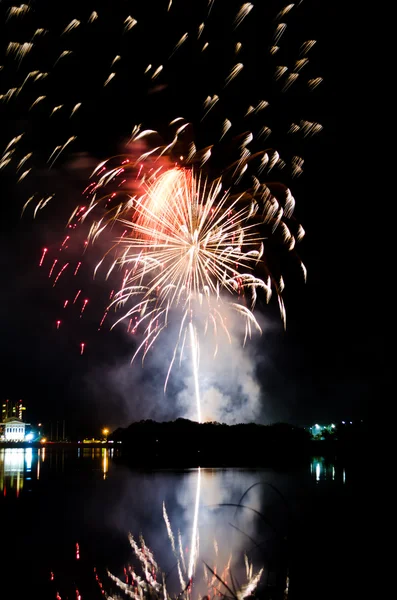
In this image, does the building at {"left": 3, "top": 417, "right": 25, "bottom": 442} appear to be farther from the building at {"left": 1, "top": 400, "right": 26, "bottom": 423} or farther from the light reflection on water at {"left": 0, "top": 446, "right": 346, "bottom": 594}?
the light reflection on water at {"left": 0, "top": 446, "right": 346, "bottom": 594}

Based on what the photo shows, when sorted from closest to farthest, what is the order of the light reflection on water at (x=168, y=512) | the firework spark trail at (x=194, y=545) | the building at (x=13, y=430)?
the firework spark trail at (x=194, y=545) < the light reflection on water at (x=168, y=512) < the building at (x=13, y=430)

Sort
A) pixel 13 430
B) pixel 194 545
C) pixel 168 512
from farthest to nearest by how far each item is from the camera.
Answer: pixel 13 430
pixel 168 512
pixel 194 545

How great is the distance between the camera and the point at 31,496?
18078 mm

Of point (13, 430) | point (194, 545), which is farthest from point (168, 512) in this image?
point (13, 430)

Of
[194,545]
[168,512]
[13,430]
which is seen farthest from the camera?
[13,430]

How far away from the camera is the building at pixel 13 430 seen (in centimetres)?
14875

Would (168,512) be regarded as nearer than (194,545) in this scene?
No

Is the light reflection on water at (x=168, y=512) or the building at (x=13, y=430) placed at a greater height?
the light reflection on water at (x=168, y=512)

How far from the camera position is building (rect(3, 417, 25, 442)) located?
148750 mm

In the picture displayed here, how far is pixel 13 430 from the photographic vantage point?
495 ft

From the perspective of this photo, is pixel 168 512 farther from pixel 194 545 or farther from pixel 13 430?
pixel 13 430

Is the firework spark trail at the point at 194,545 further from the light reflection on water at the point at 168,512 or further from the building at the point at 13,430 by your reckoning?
the building at the point at 13,430

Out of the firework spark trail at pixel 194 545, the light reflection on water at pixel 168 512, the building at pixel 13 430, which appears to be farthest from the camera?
the building at pixel 13 430

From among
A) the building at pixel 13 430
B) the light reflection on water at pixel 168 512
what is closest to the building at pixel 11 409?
the building at pixel 13 430
